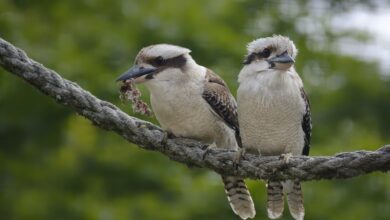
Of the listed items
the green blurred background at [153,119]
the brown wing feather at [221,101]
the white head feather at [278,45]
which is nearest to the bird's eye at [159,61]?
the brown wing feather at [221,101]

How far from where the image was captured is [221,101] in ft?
19.2

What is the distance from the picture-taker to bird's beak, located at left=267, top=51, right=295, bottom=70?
5418 mm

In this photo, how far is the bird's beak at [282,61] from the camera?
5418 millimetres

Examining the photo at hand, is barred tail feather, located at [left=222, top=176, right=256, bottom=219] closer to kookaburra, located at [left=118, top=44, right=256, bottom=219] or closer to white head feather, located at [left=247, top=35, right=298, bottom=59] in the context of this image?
kookaburra, located at [left=118, top=44, right=256, bottom=219]

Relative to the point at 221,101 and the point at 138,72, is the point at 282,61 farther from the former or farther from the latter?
the point at 138,72

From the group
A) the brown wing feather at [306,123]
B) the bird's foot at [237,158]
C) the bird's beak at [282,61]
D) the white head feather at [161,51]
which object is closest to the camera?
the bird's foot at [237,158]

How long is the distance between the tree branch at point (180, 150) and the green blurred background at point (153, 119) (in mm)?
3706

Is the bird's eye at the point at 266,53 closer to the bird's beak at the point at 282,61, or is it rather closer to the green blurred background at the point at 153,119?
the bird's beak at the point at 282,61

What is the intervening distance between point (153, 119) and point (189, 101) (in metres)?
3.58

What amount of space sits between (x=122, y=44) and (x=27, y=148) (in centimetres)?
139

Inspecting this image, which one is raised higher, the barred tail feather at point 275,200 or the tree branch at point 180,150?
the barred tail feather at point 275,200

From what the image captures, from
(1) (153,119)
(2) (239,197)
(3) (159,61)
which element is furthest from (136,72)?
(1) (153,119)

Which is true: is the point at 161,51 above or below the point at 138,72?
above

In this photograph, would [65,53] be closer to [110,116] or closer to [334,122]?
[334,122]
